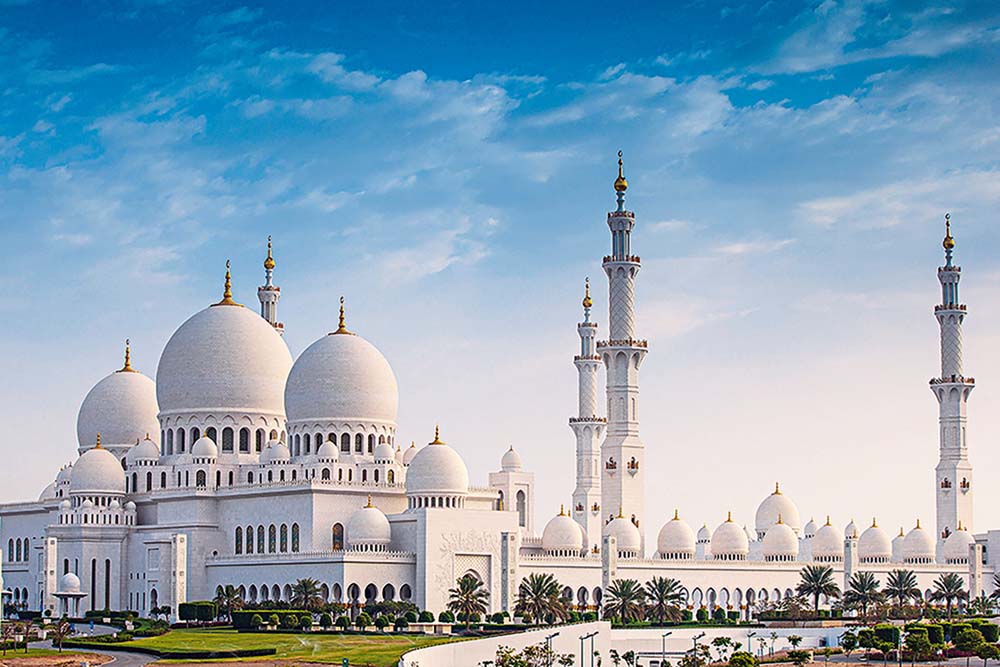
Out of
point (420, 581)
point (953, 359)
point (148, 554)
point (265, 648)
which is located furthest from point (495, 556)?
point (953, 359)

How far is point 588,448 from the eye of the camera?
91.0m

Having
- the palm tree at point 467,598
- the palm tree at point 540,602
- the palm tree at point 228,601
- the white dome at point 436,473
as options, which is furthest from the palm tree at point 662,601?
the palm tree at point 228,601

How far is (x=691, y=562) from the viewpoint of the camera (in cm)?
8662

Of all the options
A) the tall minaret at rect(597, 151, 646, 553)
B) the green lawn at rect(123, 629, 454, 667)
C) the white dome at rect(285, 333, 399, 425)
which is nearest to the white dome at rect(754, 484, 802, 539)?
the tall minaret at rect(597, 151, 646, 553)

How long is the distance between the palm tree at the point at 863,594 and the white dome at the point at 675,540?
8.82 m

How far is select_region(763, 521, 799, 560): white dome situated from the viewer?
92.8 m

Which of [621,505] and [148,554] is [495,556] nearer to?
[621,505]

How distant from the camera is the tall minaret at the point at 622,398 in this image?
284ft

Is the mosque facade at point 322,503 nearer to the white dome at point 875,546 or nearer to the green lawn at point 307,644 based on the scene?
the white dome at point 875,546

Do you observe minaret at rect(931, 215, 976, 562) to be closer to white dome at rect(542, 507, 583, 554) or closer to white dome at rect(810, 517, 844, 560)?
white dome at rect(810, 517, 844, 560)

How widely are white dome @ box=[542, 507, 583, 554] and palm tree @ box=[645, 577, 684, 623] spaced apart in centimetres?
537

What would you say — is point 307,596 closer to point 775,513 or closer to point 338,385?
point 338,385

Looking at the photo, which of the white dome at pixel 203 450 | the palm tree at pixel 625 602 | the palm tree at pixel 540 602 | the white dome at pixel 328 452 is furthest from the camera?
the white dome at pixel 203 450

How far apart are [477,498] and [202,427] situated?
1352cm
